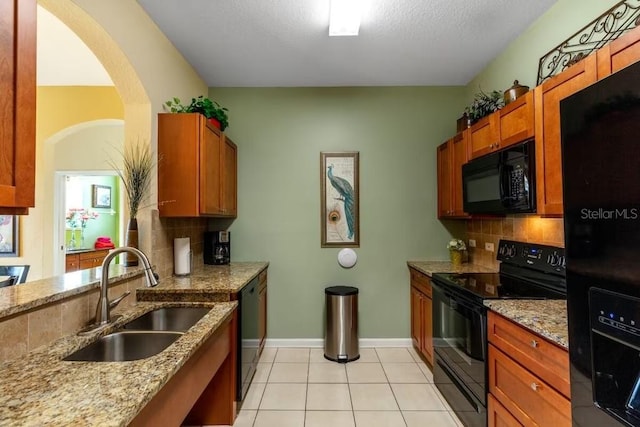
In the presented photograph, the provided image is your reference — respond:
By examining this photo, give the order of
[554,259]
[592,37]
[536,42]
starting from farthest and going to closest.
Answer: [536,42], [554,259], [592,37]

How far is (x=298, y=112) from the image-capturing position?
346 cm

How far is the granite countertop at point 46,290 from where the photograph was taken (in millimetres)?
1237

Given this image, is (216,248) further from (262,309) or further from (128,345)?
(128,345)

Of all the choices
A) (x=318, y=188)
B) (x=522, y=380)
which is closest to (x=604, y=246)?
(x=522, y=380)

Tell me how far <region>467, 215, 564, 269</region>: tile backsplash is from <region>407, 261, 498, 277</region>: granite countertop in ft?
0.27

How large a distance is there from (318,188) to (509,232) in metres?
1.83

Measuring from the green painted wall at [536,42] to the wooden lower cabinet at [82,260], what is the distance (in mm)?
5966

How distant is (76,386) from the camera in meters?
0.99

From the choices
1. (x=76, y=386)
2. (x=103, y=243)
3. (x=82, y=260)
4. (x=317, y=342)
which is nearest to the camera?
→ (x=76, y=386)

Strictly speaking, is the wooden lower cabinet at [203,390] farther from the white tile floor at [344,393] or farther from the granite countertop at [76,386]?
the white tile floor at [344,393]

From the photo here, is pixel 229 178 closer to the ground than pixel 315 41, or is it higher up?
closer to the ground

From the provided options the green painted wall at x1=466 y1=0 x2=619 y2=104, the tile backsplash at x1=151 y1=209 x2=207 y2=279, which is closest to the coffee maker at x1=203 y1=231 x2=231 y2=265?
the tile backsplash at x1=151 y1=209 x2=207 y2=279

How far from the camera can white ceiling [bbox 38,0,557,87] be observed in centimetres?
221

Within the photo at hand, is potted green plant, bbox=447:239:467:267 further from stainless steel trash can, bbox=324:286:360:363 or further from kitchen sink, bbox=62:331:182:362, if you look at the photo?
kitchen sink, bbox=62:331:182:362
